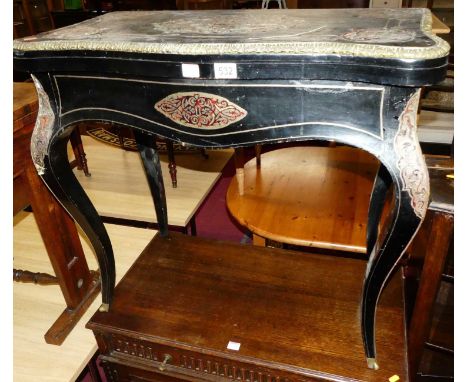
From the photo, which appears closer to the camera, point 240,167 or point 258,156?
point 240,167

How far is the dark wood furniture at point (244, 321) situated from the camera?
933mm

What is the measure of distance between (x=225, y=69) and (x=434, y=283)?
71 cm

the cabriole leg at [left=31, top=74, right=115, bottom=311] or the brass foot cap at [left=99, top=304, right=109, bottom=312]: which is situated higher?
the cabriole leg at [left=31, top=74, right=115, bottom=311]

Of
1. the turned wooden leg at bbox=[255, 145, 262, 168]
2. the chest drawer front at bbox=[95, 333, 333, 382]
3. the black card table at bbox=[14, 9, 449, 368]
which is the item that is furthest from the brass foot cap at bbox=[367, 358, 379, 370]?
the turned wooden leg at bbox=[255, 145, 262, 168]

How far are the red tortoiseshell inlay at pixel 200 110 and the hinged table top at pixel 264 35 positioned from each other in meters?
0.08

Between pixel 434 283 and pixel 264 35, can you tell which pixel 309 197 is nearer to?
pixel 434 283

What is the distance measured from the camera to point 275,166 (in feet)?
6.22

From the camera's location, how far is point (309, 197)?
1.63m

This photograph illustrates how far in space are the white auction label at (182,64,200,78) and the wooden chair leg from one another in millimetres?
1394

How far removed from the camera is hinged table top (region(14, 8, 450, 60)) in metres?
0.63

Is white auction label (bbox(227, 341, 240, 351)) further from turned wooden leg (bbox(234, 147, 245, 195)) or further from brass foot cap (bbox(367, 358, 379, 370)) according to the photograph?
turned wooden leg (bbox(234, 147, 245, 195))

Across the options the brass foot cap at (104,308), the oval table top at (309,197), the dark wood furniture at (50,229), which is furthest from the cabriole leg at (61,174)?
the oval table top at (309,197)

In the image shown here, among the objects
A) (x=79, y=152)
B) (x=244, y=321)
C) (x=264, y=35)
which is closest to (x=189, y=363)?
(x=244, y=321)

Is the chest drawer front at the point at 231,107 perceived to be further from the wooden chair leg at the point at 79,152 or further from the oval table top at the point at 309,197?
the wooden chair leg at the point at 79,152
